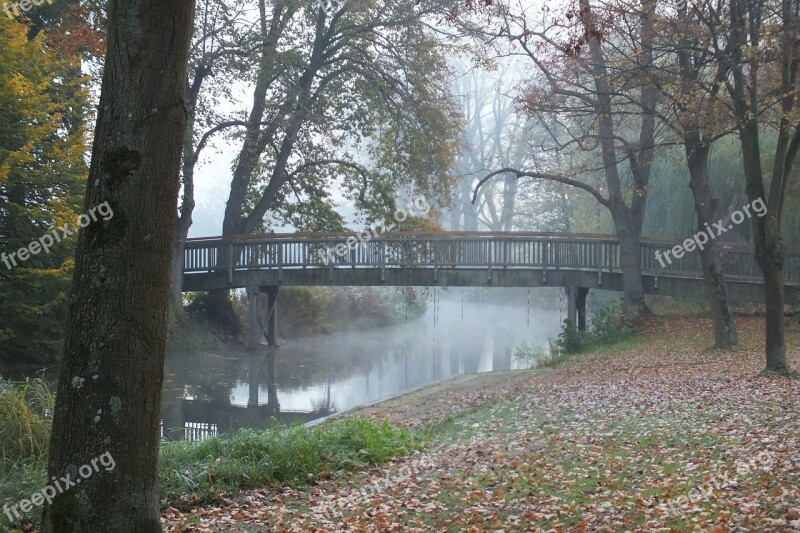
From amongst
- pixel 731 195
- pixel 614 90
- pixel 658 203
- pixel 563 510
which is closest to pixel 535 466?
pixel 563 510

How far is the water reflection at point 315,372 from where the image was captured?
15359 millimetres

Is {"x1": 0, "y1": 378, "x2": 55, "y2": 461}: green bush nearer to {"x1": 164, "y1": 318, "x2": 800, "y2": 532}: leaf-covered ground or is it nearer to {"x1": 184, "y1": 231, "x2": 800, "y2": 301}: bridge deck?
{"x1": 164, "y1": 318, "x2": 800, "y2": 532}: leaf-covered ground

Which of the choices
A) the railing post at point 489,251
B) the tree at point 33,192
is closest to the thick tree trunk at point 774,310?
the railing post at point 489,251

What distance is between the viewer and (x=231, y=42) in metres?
22.1

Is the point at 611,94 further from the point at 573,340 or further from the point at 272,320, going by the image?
the point at 272,320

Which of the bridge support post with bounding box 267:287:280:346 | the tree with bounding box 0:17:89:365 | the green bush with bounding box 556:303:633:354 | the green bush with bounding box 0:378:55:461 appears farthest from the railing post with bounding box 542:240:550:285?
the green bush with bounding box 0:378:55:461

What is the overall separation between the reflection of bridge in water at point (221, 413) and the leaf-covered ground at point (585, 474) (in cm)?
384

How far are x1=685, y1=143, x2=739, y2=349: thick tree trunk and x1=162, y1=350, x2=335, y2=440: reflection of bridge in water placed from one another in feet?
28.3

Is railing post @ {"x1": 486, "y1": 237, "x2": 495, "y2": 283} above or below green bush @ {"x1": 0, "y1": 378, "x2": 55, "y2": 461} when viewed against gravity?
above

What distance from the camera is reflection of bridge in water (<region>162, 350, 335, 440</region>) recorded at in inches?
528

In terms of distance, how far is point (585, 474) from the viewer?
21.9 ft

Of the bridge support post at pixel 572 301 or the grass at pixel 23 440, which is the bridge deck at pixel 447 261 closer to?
the bridge support post at pixel 572 301

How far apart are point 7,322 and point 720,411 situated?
1356 cm

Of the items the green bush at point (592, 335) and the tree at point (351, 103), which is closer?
the green bush at point (592, 335)
